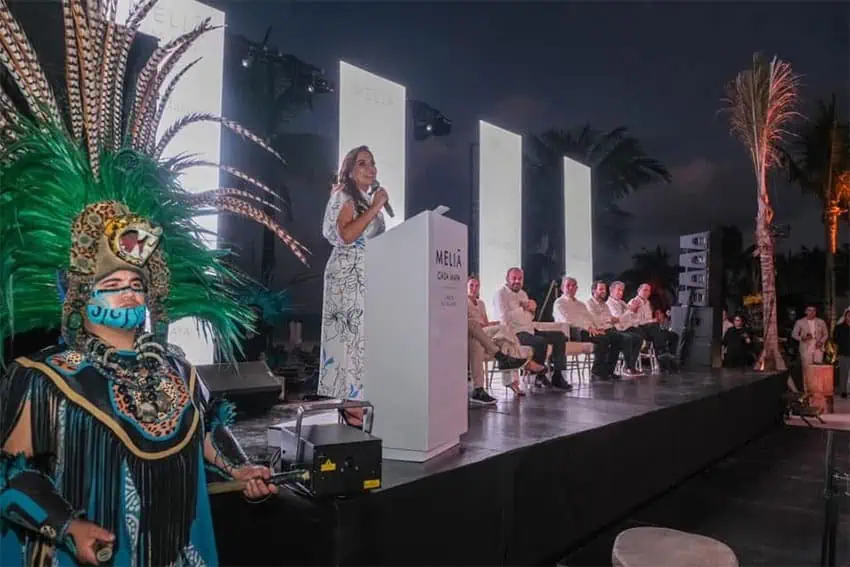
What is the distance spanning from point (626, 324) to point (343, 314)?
528cm

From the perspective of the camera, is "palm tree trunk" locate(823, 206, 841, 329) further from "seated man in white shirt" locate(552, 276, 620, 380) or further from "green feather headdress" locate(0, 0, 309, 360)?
"green feather headdress" locate(0, 0, 309, 360)

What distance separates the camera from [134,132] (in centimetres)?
124

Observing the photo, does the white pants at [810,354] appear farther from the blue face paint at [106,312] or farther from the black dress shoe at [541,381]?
the blue face paint at [106,312]

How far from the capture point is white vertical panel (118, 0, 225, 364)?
12.4 feet

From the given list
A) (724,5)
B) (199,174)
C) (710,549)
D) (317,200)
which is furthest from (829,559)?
(724,5)

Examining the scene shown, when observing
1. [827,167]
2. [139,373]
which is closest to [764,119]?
[827,167]

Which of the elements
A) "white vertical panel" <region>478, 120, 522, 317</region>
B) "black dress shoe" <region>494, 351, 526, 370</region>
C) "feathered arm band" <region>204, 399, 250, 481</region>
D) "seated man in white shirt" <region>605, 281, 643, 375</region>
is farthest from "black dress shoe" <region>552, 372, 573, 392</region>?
"feathered arm band" <region>204, 399, 250, 481</region>

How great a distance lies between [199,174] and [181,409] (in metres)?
3.13

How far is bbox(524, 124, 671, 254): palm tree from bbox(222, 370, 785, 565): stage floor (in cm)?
553

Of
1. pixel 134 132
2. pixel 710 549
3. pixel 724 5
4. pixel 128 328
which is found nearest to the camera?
pixel 128 328

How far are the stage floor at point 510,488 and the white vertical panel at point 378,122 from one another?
8.95 feet

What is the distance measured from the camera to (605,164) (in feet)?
35.6

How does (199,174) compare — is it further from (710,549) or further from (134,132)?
(710,549)

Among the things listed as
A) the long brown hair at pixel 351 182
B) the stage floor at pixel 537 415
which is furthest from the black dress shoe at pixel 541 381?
the long brown hair at pixel 351 182
